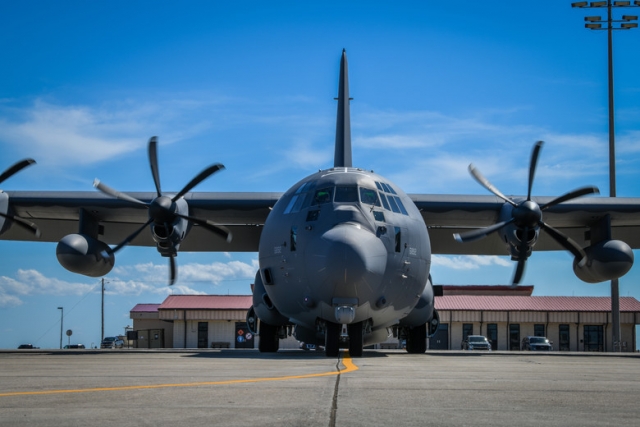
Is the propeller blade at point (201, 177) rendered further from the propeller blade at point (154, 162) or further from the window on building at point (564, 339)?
the window on building at point (564, 339)

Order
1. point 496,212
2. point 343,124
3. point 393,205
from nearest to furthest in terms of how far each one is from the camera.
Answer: point 393,205 < point 496,212 < point 343,124

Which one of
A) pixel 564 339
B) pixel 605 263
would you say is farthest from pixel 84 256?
pixel 564 339

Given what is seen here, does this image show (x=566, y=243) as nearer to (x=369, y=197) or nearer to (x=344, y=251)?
(x=369, y=197)

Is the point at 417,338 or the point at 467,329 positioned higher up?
the point at 417,338

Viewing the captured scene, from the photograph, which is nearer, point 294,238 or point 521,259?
point 294,238

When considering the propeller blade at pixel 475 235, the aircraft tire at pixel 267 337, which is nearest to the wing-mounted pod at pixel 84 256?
the aircraft tire at pixel 267 337

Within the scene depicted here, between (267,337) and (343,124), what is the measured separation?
7.20 meters

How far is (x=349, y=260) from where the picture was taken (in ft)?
51.2

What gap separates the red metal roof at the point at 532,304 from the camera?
180ft

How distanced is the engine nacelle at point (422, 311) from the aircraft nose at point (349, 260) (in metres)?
5.35

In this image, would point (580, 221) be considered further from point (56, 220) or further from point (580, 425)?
point (580, 425)

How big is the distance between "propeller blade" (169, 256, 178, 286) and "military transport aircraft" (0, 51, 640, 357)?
30 mm

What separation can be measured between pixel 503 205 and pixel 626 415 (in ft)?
55.7

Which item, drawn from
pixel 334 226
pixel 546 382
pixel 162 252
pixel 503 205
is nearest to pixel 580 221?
pixel 503 205
